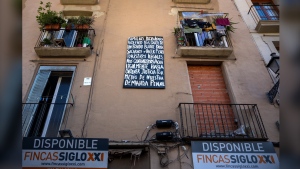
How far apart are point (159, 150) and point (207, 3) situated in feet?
23.8

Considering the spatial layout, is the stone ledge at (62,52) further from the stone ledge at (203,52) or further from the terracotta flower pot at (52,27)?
the stone ledge at (203,52)

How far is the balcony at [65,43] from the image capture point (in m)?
8.84

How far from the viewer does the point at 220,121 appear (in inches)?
305

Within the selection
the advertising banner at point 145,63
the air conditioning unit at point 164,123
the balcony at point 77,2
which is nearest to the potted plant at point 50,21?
the balcony at point 77,2

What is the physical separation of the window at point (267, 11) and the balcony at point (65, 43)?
6.65m

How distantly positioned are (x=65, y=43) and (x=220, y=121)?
18.5 ft

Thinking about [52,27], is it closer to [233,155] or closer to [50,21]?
[50,21]

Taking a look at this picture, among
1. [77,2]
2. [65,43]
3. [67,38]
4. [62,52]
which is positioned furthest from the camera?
[77,2]

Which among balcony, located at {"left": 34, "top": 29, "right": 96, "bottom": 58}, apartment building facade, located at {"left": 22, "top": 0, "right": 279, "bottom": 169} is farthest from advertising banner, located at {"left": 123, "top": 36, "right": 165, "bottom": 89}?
balcony, located at {"left": 34, "top": 29, "right": 96, "bottom": 58}

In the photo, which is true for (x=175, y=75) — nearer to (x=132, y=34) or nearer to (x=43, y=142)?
(x=132, y=34)

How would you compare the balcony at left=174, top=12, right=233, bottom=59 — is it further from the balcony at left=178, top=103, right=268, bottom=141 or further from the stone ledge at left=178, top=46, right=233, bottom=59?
the balcony at left=178, top=103, right=268, bottom=141

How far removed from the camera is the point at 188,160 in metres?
6.33

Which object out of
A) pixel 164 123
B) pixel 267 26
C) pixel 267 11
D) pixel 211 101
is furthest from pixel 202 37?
pixel 164 123

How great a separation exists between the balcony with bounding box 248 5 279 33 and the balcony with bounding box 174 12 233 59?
1.14 metres
